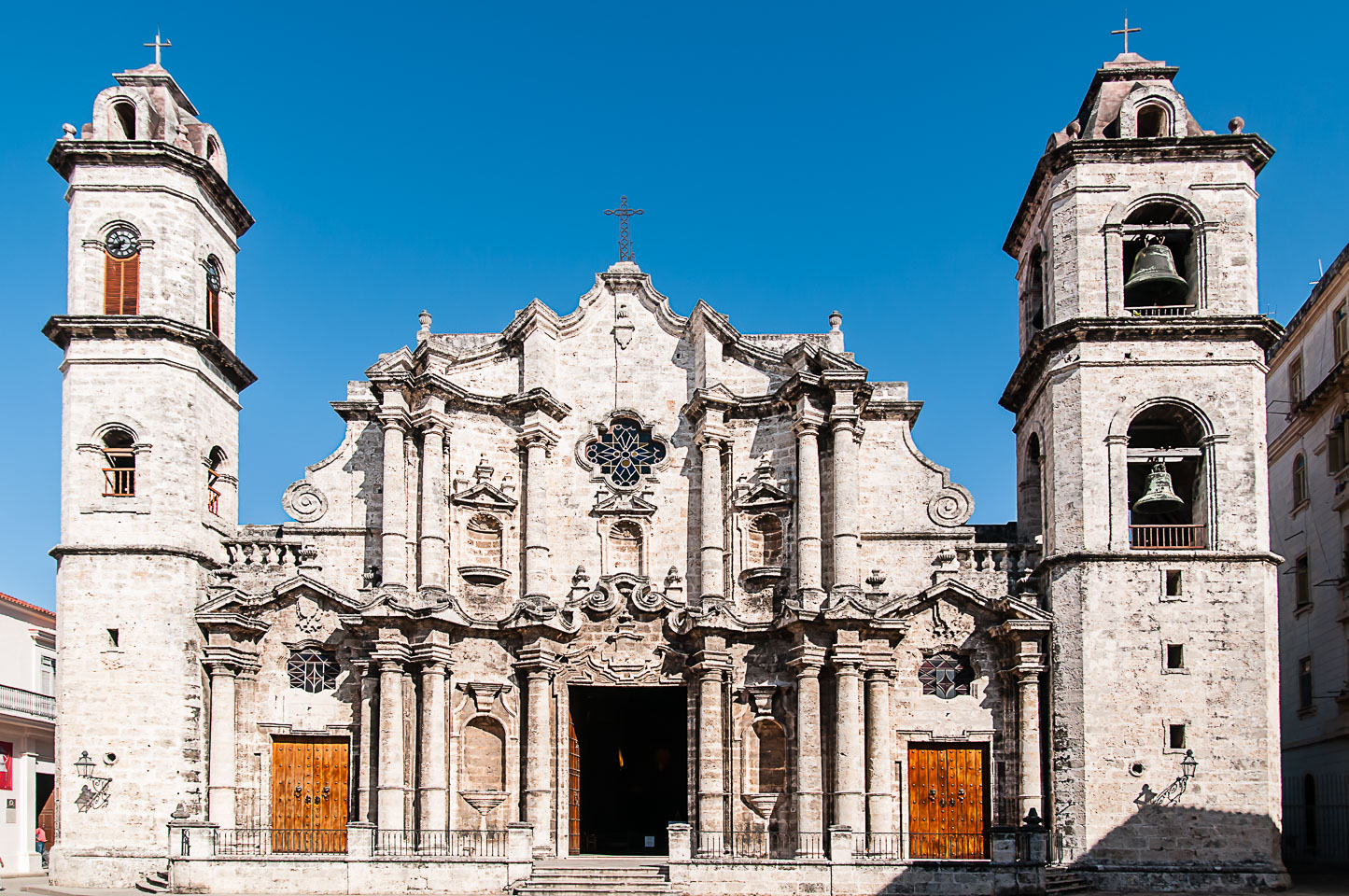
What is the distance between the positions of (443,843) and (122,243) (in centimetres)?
1355

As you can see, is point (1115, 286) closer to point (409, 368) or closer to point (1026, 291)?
point (1026, 291)

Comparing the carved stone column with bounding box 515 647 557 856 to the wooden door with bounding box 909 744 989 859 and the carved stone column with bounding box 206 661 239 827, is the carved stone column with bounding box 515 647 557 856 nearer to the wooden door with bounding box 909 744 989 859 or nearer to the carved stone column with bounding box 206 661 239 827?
the carved stone column with bounding box 206 661 239 827

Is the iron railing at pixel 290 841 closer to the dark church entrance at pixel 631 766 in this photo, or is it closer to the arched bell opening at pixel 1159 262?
the dark church entrance at pixel 631 766

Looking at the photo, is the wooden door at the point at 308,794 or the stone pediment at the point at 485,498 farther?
the stone pediment at the point at 485,498

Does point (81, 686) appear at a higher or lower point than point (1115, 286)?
lower

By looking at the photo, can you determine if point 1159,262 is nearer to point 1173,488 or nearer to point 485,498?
point 1173,488

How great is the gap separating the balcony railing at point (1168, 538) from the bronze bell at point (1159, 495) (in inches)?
14.7

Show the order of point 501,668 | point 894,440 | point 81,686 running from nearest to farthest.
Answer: point 81,686, point 501,668, point 894,440

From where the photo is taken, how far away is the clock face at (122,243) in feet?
88.8

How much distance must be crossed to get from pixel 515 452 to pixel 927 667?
9566 mm

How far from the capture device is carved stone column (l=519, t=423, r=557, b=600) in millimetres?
27156

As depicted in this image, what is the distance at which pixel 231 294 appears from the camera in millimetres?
29875

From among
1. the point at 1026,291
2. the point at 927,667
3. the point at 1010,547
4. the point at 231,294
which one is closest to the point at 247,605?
the point at 231,294

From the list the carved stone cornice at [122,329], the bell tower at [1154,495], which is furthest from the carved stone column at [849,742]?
the carved stone cornice at [122,329]
